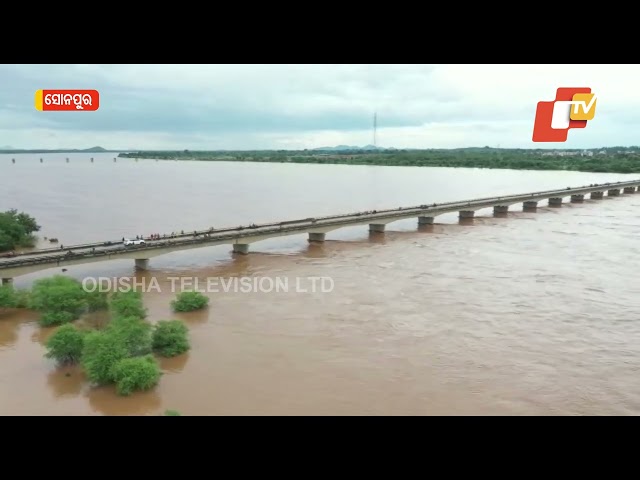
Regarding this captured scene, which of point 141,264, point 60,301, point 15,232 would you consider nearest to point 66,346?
point 60,301

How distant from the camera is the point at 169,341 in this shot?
55.2ft

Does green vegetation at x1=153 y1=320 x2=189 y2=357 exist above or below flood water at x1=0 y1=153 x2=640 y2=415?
above

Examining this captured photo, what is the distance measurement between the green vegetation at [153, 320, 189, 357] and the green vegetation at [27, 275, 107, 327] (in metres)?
4.42

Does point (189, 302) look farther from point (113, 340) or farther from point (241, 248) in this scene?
point (241, 248)

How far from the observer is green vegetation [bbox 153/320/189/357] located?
16672mm

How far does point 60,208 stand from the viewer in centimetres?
5331

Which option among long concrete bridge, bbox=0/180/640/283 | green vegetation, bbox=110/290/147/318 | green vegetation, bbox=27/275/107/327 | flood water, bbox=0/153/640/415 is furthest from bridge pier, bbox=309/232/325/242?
green vegetation, bbox=110/290/147/318

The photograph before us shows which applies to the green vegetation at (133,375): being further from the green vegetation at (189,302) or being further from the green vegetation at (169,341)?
the green vegetation at (189,302)

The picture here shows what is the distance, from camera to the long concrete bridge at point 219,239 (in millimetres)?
23438

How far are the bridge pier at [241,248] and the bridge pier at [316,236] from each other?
18.9 ft

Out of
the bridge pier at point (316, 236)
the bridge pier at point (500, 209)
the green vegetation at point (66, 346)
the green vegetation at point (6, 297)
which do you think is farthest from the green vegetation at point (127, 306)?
the bridge pier at point (500, 209)

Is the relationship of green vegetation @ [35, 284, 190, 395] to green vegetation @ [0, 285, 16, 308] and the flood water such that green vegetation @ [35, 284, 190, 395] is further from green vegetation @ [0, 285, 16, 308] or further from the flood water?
the flood water

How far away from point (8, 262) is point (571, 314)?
2336 centimetres

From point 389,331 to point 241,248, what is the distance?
14.6 m
